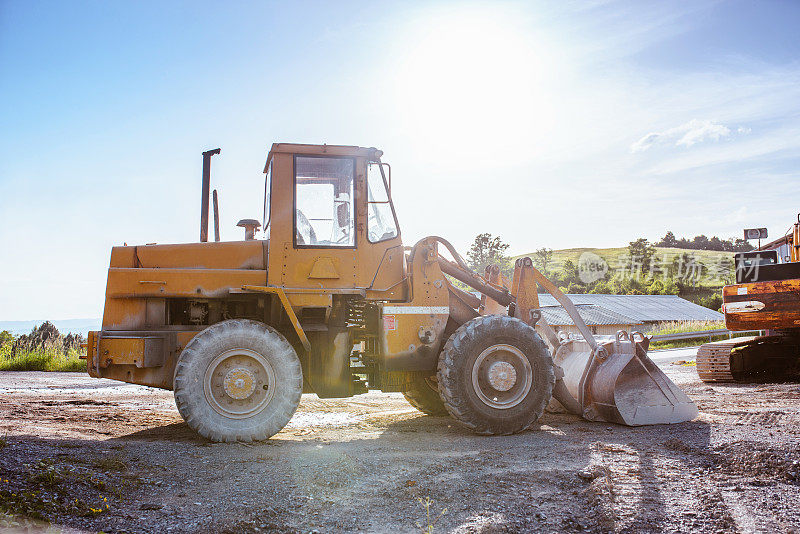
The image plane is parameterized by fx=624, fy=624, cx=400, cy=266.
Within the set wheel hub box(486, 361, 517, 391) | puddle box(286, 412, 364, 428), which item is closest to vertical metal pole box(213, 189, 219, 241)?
puddle box(286, 412, 364, 428)

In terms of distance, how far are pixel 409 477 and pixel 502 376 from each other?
230cm

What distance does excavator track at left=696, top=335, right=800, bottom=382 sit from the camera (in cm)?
1189

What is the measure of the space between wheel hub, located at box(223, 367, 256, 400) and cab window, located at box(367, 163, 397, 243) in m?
2.06

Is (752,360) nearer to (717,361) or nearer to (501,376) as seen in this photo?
(717,361)

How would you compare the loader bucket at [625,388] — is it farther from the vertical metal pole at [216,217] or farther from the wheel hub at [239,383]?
the vertical metal pole at [216,217]

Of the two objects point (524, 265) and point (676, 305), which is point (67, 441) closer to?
point (524, 265)

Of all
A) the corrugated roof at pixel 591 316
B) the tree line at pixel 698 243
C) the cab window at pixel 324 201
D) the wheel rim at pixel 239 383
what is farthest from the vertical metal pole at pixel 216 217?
the tree line at pixel 698 243

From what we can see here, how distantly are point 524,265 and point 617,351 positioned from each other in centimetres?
152

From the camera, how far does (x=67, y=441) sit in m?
5.92

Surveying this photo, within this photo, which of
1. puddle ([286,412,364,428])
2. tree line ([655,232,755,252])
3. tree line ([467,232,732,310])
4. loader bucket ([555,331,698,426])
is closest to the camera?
loader bucket ([555,331,698,426])

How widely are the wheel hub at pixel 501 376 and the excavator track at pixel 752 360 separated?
699 centimetres

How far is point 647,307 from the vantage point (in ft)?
168

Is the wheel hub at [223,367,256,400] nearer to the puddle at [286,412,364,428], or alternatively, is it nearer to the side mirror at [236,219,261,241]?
the puddle at [286,412,364,428]

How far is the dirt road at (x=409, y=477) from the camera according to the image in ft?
12.7
